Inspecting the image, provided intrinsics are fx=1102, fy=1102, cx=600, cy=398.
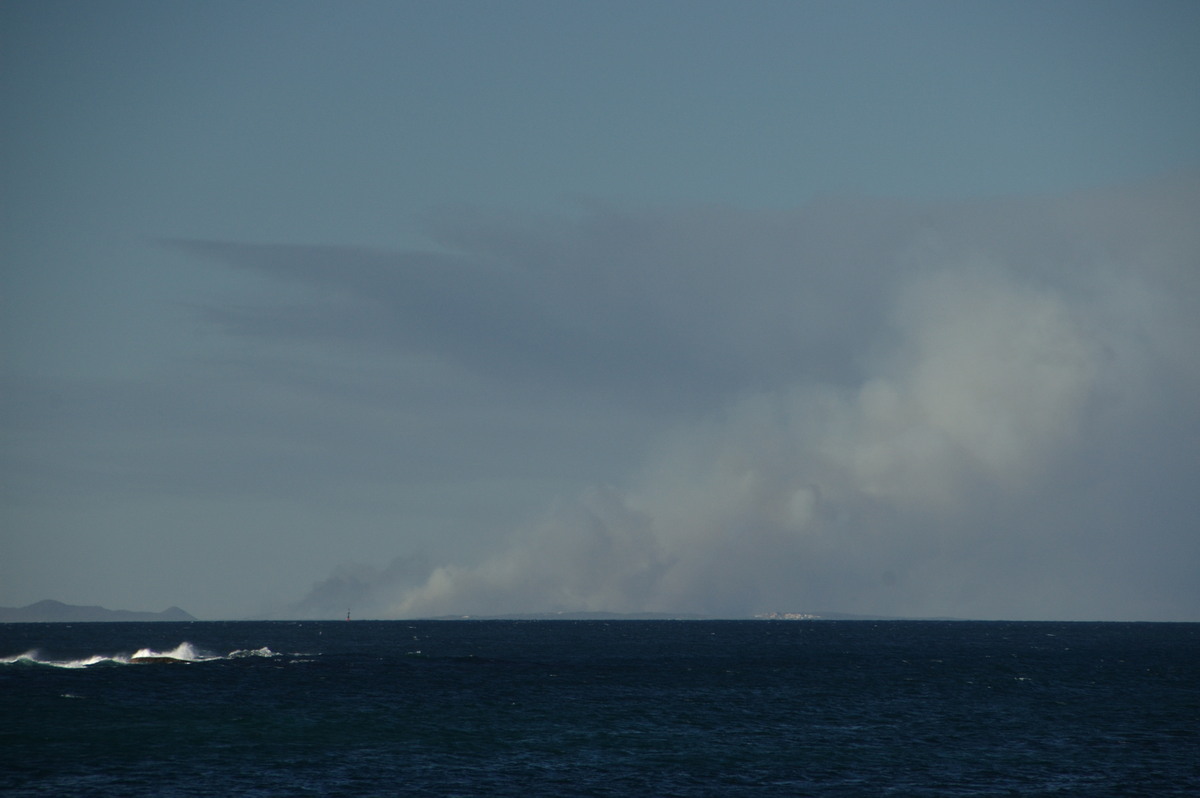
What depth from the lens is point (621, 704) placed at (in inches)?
3804

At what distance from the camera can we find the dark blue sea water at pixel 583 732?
61.1 meters

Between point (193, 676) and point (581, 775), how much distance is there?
7070 centimetres

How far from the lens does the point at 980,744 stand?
76125 mm

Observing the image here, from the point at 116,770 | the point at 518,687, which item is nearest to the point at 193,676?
the point at 518,687

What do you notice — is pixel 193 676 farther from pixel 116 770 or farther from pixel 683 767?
pixel 683 767

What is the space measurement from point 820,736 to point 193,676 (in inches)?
2824

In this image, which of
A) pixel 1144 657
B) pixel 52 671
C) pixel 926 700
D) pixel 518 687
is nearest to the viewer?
pixel 926 700

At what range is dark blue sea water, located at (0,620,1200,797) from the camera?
6109cm

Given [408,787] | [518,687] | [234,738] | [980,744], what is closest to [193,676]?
[518,687]

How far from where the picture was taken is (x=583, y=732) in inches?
3098

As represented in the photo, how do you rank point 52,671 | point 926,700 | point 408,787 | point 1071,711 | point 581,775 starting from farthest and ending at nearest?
1. point 52,671
2. point 926,700
3. point 1071,711
4. point 581,775
5. point 408,787

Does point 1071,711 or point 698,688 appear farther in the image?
point 698,688

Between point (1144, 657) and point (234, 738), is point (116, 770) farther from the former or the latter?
point (1144, 657)

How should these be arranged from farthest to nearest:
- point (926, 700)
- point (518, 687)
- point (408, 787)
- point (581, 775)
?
1. point (518, 687)
2. point (926, 700)
3. point (581, 775)
4. point (408, 787)
